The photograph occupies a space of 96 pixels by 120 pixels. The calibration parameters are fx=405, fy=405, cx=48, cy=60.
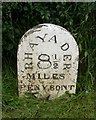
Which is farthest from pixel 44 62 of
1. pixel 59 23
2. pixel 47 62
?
pixel 59 23

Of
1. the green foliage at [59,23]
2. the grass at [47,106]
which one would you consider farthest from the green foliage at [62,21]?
the grass at [47,106]

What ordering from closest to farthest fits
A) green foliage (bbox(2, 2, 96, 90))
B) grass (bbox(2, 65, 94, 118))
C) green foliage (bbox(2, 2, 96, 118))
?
grass (bbox(2, 65, 94, 118))
green foliage (bbox(2, 2, 96, 118))
green foliage (bbox(2, 2, 96, 90))

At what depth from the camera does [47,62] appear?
2736 millimetres

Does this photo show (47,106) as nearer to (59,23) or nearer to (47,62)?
(47,62)

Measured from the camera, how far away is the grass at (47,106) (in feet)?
8.67

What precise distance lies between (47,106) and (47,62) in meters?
0.30

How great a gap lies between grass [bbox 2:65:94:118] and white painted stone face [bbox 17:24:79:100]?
6cm

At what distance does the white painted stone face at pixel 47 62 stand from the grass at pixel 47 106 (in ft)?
0.18

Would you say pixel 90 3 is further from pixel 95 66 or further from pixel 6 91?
pixel 6 91

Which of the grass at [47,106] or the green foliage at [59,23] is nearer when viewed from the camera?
the grass at [47,106]

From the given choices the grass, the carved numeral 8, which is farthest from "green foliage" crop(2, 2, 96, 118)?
the carved numeral 8

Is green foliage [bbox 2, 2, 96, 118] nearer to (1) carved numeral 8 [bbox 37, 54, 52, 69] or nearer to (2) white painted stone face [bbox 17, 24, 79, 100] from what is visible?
(2) white painted stone face [bbox 17, 24, 79, 100]

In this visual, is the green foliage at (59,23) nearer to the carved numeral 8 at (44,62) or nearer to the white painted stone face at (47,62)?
the white painted stone face at (47,62)

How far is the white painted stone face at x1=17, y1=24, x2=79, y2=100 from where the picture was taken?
270 centimetres
